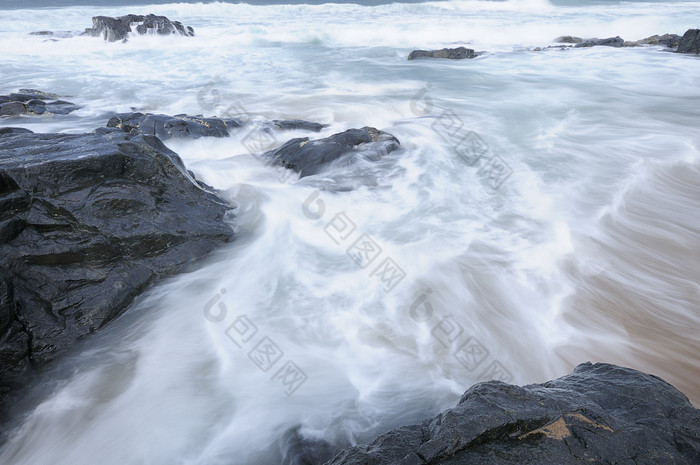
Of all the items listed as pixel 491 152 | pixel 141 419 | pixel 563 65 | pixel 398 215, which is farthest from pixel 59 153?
pixel 563 65

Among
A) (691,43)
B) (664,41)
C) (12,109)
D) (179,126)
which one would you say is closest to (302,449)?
(179,126)

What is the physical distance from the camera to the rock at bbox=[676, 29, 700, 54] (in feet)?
47.3

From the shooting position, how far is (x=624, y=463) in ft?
5.31

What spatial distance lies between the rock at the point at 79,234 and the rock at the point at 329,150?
2018mm

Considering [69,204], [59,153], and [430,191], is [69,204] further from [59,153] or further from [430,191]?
[430,191]

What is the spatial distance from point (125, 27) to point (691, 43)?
2166cm

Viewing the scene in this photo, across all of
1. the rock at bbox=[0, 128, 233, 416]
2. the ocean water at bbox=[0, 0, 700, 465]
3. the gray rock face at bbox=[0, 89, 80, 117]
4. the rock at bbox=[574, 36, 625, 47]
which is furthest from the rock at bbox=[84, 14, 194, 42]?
the rock at bbox=[0, 128, 233, 416]

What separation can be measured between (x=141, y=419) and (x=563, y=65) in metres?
15.0

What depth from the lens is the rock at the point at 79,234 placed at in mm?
2826

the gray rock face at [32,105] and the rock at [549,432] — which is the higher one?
the rock at [549,432]

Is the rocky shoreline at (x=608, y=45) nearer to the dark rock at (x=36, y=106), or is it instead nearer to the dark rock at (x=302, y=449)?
the dark rock at (x=36, y=106)

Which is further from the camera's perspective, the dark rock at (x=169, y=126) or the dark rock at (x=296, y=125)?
the dark rock at (x=296, y=125)

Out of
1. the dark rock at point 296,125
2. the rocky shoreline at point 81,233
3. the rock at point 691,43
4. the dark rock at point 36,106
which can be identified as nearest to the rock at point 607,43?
the rock at point 691,43

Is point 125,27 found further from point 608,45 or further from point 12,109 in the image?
point 608,45
